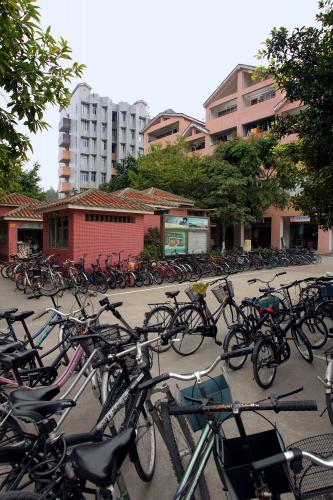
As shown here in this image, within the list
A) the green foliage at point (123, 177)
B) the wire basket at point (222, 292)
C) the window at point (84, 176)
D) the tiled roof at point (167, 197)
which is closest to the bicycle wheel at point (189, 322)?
the wire basket at point (222, 292)

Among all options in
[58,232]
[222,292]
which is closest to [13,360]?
[222,292]

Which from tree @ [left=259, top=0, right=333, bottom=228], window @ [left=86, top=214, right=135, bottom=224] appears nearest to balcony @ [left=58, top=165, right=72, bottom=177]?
window @ [left=86, top=214, right=135, bottom=224]

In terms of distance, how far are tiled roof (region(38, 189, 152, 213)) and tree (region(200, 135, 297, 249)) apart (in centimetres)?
750

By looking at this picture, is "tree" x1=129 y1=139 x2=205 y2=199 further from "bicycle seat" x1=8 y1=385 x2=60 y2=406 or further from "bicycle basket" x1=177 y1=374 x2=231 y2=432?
"bicycle seat" x1=8 y1=385 x2=60 y2=406

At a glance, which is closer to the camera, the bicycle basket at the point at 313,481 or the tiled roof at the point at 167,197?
the bicycle basket at the point at 313,481

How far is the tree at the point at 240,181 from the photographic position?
2006 centimetres

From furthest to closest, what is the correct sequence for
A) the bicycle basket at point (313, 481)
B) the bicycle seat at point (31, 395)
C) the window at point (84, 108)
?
the window at point (84, 108)
the bicycle seat at point (31, 395)
the bicycle basket at point (313, 481)

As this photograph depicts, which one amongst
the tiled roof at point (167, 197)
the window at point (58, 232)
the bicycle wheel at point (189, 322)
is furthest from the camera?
the tiled roof at point (167, 197)

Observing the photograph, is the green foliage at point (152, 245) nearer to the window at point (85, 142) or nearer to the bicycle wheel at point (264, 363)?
the bicycle wheel at point (264, 363)

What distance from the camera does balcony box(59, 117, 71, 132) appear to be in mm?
44375

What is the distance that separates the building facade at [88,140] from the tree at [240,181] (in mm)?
24867

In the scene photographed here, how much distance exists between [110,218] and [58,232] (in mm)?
2103

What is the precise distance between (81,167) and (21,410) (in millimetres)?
45264

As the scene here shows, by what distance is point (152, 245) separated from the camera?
1528 centimetres
